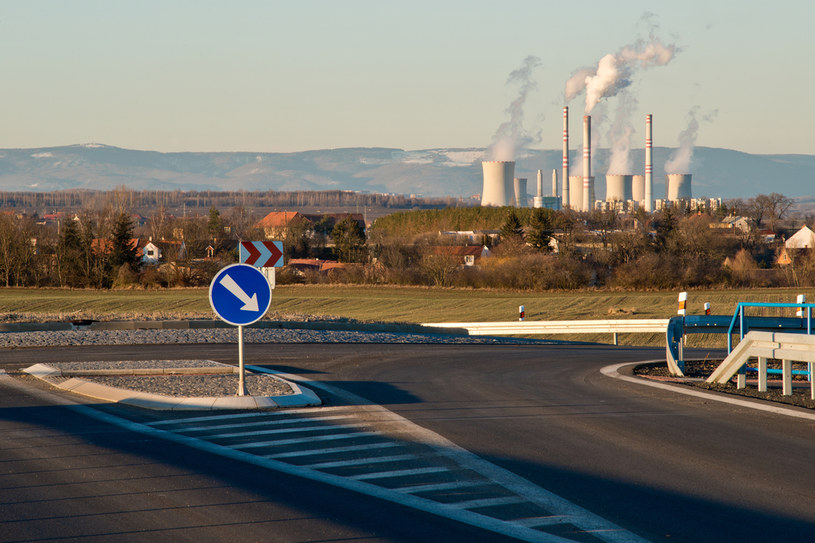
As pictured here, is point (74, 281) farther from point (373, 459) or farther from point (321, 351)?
point (373, 459)

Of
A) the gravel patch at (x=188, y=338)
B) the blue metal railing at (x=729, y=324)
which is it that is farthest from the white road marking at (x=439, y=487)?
the gravel patch at (x=188, y=338)

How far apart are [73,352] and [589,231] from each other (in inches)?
2988

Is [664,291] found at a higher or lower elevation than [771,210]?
lower

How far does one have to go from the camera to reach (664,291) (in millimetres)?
70625

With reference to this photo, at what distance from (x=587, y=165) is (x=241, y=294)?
526ft

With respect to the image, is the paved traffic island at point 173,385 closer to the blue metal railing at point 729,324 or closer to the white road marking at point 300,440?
the white road marking at point 300,440

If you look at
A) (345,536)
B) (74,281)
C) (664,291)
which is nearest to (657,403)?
(345,536)

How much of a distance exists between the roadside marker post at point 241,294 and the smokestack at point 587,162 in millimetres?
153449

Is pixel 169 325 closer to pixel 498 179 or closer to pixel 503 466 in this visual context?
pixel 503 466

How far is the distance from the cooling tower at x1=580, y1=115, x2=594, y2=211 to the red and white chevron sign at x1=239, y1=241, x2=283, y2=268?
15041 centimetres

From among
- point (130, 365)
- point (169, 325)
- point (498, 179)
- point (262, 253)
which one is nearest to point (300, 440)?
point (262, 253)

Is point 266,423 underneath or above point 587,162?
underneath

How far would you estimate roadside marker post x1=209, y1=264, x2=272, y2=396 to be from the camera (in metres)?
11.9

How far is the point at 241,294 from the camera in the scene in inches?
474
